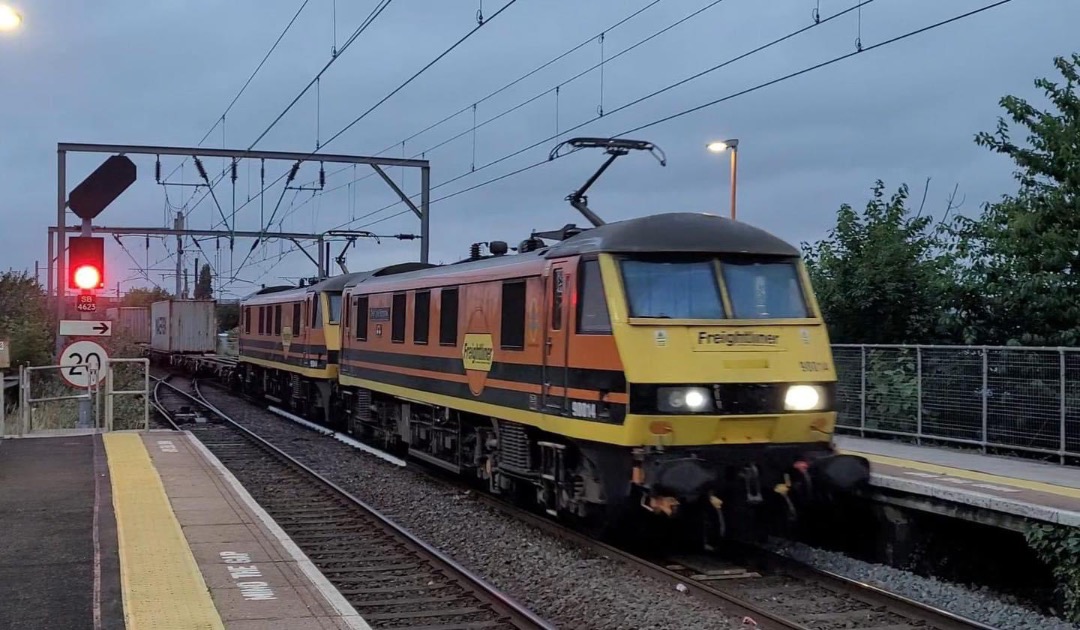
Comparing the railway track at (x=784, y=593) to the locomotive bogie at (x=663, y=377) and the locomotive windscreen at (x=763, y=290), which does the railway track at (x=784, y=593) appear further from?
the locomotive windscreen at (x=763, y=290)

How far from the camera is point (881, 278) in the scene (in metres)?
17.3

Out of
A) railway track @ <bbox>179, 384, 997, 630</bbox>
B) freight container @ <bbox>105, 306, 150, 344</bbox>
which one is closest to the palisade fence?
railway track @ <bbox>179, 384, 997, 630</bbox>

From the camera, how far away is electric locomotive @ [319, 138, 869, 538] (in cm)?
920

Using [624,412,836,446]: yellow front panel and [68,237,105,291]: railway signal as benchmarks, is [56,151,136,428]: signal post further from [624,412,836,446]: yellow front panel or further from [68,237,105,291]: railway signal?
[624,412,836,446]: yellow front panel

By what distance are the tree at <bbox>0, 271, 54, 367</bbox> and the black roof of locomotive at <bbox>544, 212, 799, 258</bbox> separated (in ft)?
62.7

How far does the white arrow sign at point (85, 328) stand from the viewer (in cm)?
1655

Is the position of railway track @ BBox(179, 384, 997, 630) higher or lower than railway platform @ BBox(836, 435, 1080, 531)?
lower

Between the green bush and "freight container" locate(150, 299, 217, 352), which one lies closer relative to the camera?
the green bush

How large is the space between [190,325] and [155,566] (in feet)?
120

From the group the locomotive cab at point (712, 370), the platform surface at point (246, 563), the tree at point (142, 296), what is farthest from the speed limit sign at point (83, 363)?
the tree at point (142, 296)

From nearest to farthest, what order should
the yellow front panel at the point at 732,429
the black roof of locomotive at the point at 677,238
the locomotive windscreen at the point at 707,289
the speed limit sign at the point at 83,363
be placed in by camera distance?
the yellow front panel at the point at 732,429
the locomotive windscreen at the point at 707,289
the black roof of locomotive at the point at 677,238
the speed limit sign at the point at 83,363

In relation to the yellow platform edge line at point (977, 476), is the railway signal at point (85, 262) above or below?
above

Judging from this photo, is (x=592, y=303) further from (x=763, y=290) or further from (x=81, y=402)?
(x=81, y=402)

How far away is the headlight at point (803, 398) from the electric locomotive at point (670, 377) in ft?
0.04
